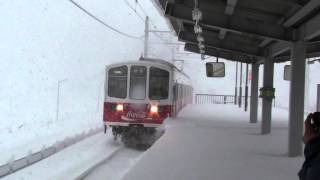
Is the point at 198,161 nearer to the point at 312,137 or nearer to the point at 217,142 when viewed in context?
the point at 217,142

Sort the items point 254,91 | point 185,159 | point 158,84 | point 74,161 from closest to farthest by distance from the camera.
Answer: point 185,159 → point 74,161 → point 158,84 → point 254,91

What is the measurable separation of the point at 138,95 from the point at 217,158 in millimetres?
A: 7498

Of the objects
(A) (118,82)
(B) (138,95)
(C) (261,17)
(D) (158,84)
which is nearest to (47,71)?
(A) (118,82)

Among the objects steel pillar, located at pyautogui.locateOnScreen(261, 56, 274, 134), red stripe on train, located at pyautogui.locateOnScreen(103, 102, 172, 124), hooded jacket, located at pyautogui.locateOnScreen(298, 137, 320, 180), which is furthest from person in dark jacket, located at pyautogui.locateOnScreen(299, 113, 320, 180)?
red stripe on train, located at pyautogui.locateOnScreen(103, 102, 172, 124)

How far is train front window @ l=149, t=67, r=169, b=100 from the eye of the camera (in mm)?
16594

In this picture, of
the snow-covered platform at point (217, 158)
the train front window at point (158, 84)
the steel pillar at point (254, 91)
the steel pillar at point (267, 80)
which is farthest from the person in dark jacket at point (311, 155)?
Result: the steel pillar at point (254, 91)

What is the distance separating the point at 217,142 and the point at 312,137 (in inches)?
363

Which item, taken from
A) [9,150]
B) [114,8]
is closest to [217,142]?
[9,150]

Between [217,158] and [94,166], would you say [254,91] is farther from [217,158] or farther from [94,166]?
[217,158]

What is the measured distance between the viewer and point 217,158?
9406mm

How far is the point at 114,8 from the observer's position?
1795 inches

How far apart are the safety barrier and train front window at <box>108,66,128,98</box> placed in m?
2.23

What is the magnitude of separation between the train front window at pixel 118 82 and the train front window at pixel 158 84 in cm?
81

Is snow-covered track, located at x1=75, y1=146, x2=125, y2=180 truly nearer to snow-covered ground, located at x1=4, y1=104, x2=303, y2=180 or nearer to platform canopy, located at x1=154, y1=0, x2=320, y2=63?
snow-covered ground, located at x1=4, y1=104, x2=303, y2=180
